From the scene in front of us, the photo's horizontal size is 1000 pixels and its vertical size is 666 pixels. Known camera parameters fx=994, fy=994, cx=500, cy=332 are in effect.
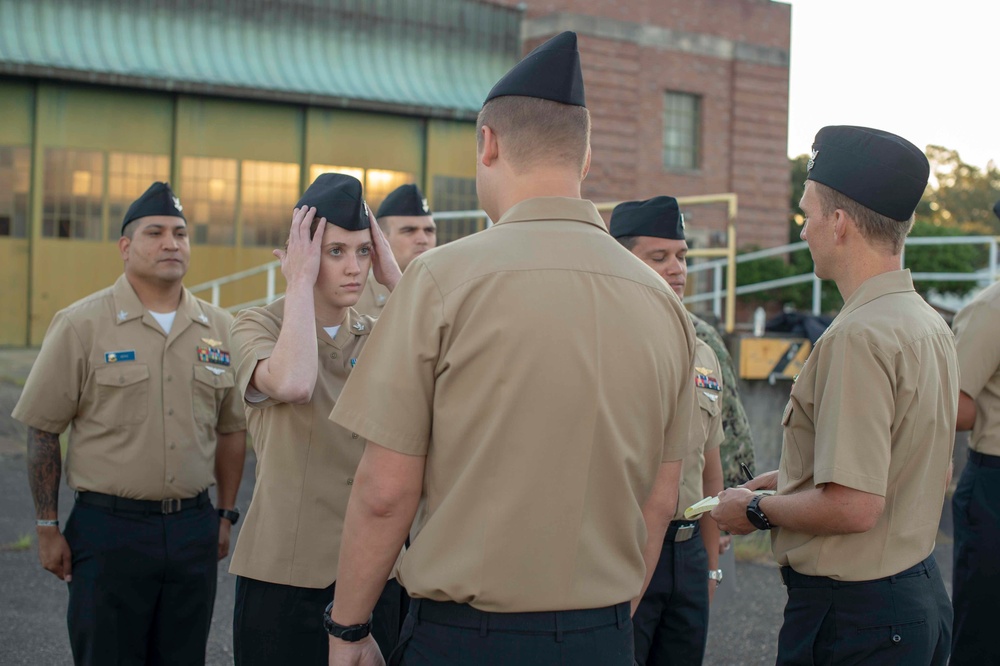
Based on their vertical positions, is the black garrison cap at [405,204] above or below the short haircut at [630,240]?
above

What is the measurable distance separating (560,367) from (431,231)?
3.90 metres

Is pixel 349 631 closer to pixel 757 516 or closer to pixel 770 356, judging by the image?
pixel 757 516

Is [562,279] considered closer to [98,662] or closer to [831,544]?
[831,544]

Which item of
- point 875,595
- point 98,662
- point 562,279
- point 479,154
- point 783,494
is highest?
point 479,154

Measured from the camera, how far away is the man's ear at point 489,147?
7.99ft

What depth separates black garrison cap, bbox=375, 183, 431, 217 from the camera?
5984 millimetres

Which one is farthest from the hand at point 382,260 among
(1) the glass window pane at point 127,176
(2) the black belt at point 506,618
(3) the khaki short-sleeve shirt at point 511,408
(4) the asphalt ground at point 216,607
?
(1) the glass window pane at point 127,176

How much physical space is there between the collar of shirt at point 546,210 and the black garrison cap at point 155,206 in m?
2.59

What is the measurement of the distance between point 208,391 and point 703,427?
217cm

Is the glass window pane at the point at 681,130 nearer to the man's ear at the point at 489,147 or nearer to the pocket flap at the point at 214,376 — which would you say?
the pocket flap at the point at 214,376

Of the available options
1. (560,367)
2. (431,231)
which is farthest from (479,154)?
(431,231)

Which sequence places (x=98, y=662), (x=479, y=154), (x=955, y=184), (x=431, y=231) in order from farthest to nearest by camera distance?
(x=955, y=184)
(x=431, y=231)
(x=98, y=662)
(x=479, y=154)

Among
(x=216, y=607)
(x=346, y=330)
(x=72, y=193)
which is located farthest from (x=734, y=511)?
(x=72, y=193)

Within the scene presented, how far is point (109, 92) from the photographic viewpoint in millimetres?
16609
